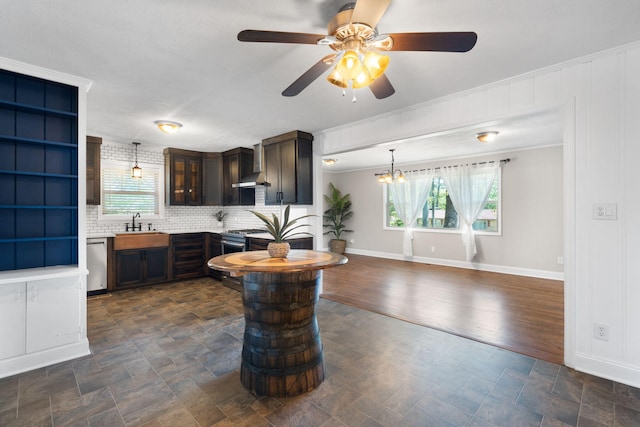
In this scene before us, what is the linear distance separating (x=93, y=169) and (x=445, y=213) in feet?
21.8

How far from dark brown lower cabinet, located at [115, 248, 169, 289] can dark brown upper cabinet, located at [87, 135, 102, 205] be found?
36.7 inches

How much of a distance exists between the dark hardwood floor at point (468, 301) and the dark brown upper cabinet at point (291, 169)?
60.6 inches

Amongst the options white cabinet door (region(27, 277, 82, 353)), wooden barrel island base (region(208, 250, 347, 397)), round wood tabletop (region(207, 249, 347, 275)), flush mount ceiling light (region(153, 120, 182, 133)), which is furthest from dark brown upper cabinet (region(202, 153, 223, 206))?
wooden barrel island base (region(208, 250, 347, 397))

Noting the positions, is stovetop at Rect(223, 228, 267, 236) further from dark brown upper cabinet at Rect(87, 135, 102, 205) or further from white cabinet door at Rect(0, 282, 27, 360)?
white cabinet door at Rect(0, 282, 27, 360)

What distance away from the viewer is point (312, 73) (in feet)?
6.00

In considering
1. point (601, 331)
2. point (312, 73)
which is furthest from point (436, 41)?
point (601, 331)

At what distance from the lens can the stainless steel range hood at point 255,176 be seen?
4.87m

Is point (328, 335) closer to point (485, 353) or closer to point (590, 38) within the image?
point (485, 353)

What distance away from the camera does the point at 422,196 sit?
6855 mm

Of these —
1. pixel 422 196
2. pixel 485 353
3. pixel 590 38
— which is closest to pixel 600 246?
pixel 485 353

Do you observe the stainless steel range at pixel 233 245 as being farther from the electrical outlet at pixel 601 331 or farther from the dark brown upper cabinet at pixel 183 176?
the electrical outlet at pixel 601 331

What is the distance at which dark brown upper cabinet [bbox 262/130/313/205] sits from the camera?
4.33m

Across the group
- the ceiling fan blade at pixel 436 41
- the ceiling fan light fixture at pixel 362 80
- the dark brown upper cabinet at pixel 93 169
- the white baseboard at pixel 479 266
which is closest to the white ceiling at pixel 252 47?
the ceiling fan blade at pixel 436 41

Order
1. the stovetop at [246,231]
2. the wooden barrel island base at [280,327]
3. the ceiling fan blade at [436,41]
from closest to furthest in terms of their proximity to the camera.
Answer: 1. the ceiling fan blade at [436,41]
2. the wooden barrel island base at [280,327]
3. the stovetop at [246,231]
